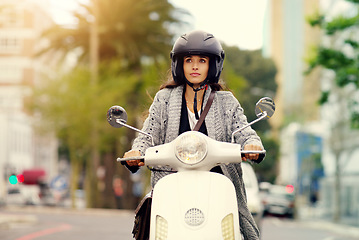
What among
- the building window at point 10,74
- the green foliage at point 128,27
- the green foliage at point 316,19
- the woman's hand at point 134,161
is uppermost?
the building window at point 10,74

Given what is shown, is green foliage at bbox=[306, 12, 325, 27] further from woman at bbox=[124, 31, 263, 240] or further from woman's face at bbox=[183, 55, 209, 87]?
woman's face at bbox=[183, 55, 209, 87]

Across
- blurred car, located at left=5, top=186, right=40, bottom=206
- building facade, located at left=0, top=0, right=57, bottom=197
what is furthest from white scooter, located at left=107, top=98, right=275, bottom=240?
building facade, located at left=0, top=0, right=57, bottom=197

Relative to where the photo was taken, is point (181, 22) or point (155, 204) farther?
point (181, 22)

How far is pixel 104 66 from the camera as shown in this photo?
32812 millimetres

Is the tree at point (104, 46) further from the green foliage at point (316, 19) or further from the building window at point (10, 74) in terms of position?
the building window at point (10, 74)

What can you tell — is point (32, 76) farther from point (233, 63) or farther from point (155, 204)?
point (155, 204)

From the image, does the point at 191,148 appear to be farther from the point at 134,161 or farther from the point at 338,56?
the point at 338,56

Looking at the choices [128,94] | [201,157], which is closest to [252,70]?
[128,94]

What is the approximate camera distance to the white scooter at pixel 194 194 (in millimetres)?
3482

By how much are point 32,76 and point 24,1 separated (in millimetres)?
8001

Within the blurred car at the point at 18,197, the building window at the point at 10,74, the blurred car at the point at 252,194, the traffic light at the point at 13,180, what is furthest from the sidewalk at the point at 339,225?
the building window at the point at 10,74

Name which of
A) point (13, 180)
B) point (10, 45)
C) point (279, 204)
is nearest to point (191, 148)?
point (13, 180)

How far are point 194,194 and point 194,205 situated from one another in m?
0.06

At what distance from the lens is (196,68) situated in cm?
422
